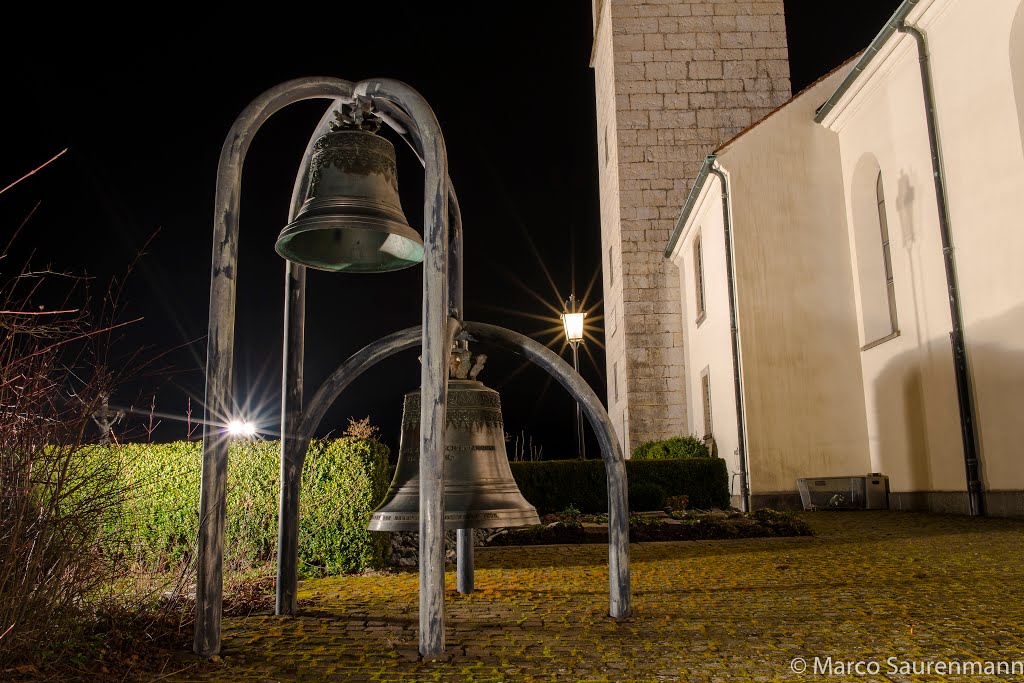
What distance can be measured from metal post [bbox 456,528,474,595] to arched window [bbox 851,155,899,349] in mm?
10002

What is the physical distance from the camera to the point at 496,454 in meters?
4.43

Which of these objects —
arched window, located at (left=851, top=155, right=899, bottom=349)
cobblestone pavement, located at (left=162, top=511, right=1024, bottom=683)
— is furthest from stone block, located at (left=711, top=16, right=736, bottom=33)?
cobblestone pavement, located at (left=162, top=511, right=1024, bottom=683)

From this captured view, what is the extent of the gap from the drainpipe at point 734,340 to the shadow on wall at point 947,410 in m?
2.19

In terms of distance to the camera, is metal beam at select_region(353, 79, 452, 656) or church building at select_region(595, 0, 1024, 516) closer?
metal beam at select_region(353, 79, 452, 656)

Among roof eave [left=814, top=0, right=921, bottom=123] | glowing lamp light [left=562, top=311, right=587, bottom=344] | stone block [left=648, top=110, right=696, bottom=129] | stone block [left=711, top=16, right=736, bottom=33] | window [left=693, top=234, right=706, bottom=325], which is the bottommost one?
glowing lamp light [left=562, top=311, right=587, bottom=344]

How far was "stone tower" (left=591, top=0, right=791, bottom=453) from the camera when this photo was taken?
772 inches

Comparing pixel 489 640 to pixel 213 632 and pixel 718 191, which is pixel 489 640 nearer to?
pixel 213 632

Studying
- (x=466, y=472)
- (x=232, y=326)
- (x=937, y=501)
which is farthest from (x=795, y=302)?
(x=232, y=326)

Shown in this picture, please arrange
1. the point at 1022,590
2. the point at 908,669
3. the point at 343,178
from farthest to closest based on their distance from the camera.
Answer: the point at 1022,590 < the point at 343,178 < the point at 908,669

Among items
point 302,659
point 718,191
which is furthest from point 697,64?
point 302,659

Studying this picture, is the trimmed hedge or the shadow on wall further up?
the shadow on wall

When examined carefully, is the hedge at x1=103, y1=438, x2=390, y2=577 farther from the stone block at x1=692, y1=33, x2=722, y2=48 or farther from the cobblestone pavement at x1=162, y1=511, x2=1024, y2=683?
the stone block at x1=692, y1=33, x2=722, y2=48

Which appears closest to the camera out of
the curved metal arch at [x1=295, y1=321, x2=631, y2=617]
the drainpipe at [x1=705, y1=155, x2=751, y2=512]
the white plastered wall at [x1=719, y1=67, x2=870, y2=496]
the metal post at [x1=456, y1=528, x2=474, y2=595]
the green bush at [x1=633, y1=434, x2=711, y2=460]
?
the curved metal arch at [x1=295, y1=321, x2=631, y2=617]

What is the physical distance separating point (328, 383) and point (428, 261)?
1.29 meters
